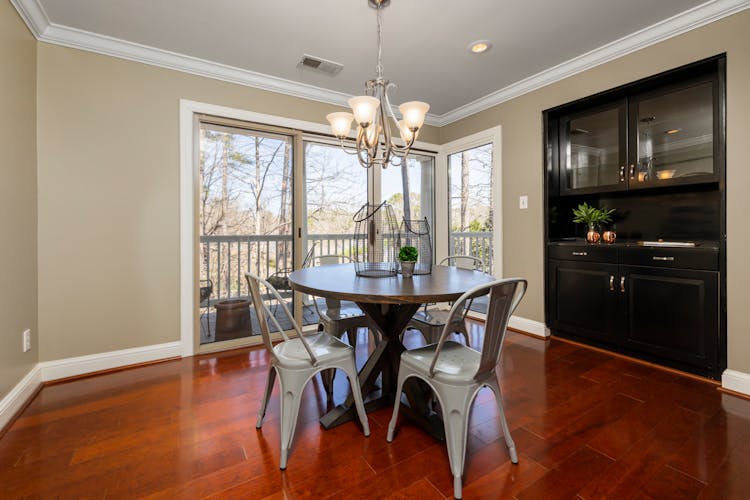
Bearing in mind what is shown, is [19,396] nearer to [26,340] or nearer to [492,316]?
[26,340]

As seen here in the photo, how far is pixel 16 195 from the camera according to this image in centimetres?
209

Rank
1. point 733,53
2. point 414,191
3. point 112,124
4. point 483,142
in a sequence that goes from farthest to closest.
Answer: point 414,191, point 483,142, point 112,124, point 733,53

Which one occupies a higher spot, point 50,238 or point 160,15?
point 160,15

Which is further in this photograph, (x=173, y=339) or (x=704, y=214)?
(x=173, y=339)

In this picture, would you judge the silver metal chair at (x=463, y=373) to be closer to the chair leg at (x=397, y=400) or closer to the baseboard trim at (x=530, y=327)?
the chair leg at (x=397, y=400)

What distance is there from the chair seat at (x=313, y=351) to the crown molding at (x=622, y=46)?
3088 mm

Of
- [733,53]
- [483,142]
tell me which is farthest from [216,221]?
[733,53]

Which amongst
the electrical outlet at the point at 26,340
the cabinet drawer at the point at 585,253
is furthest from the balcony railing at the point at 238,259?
the cabinet drawer at the point at 585,253

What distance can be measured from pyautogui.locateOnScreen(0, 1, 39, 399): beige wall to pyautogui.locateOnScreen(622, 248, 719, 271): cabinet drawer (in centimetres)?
419

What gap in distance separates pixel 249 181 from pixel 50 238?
4.92 ft

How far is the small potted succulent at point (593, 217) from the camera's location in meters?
3.11

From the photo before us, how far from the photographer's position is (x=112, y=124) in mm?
2623

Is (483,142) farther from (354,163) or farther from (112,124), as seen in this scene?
(112,124)

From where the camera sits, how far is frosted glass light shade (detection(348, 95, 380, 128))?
191 cm
